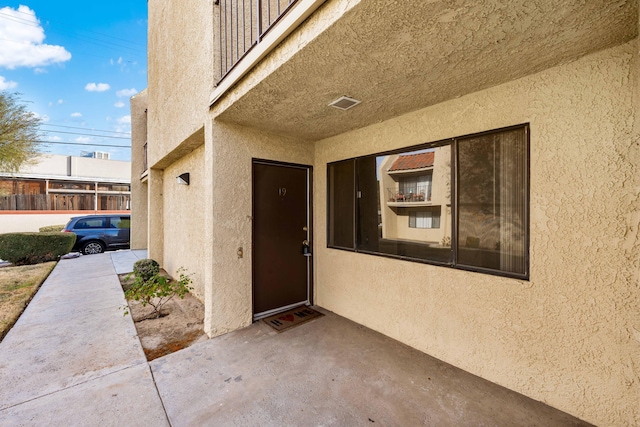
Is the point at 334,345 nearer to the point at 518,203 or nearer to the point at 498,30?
the point at 518,203

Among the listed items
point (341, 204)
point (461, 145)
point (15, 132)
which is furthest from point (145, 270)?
point (15, 132)

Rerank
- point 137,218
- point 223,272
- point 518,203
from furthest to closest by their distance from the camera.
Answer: point 137,218 < point 223,272 < point 518,203

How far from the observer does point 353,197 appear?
382 cm

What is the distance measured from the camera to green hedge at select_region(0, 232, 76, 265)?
7.84m

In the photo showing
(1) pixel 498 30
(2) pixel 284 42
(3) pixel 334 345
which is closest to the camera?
(1) pixel 498 30

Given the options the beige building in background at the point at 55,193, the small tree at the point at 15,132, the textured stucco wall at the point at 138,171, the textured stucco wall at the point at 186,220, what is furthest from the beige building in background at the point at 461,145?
the beige building in background at the point at 55,193

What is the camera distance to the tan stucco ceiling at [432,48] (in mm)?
1532

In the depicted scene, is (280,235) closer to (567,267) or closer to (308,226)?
(308,226)

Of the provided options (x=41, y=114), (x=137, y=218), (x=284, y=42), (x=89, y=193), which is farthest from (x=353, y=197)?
(x=89, y=193)

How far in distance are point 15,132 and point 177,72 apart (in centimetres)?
1081

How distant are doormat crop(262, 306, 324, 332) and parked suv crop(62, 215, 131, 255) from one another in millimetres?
10441

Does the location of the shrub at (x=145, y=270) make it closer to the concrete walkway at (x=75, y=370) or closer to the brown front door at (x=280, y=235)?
the concrete walkway at (x=75, y=370)

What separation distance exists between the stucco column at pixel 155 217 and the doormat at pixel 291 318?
5117 mm

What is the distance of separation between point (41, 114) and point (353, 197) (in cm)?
1501
